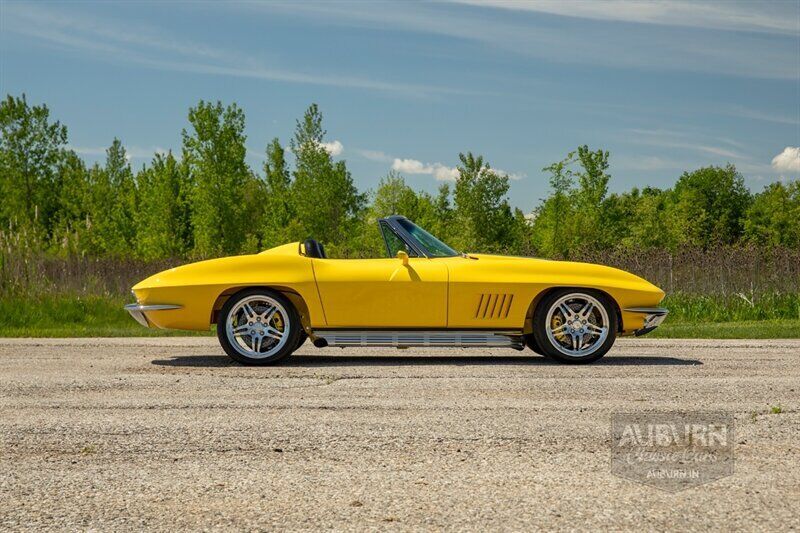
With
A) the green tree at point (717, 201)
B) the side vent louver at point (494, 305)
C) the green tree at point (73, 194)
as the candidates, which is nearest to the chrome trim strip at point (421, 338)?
the side vent louver at point (494, 305)

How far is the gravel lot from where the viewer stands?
3.83 meters

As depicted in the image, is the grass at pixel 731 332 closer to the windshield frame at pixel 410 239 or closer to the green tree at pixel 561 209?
the windshield frame at pixel 410 239

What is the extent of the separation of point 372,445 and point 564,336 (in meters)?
4.24

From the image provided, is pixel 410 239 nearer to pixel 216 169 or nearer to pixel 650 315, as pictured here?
pixel 650 315

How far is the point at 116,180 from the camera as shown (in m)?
70.5

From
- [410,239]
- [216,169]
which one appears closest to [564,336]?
[410,239]

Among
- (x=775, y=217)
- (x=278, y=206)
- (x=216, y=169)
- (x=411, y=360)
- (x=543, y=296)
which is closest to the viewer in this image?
(x=543, y=296)

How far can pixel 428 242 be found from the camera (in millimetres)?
9234

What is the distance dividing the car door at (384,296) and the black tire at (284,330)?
340 mm

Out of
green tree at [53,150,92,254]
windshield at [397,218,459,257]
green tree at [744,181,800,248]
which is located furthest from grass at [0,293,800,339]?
green tree at [744,181,800,248]

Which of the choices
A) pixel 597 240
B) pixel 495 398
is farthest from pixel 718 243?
pixel 597 240

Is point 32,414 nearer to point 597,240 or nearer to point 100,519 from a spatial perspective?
point 100,519

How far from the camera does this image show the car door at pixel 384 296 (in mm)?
8789

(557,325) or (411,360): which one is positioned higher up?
(557,325)
